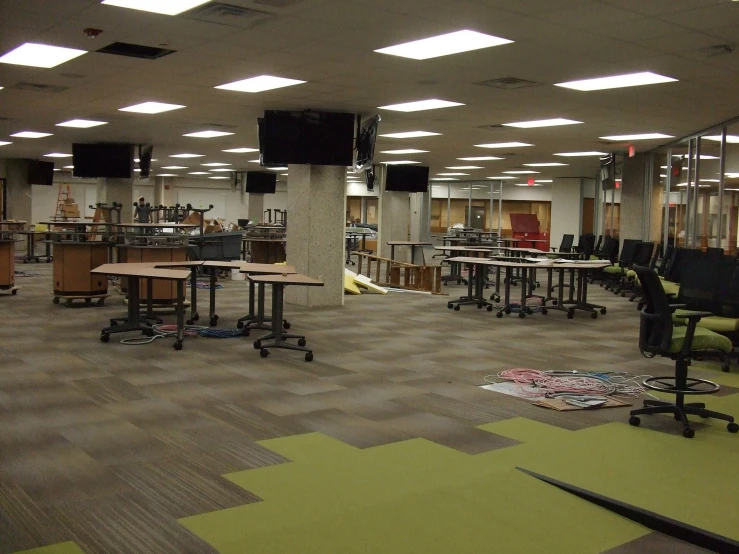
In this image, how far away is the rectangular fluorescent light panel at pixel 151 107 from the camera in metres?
11.0

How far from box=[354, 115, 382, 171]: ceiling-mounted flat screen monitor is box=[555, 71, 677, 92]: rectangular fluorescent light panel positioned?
2.85m

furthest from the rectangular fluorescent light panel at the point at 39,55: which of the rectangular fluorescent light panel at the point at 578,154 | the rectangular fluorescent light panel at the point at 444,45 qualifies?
the rectangular fluorescent light panel at the point at 578,154

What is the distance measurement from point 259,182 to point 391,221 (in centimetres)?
667

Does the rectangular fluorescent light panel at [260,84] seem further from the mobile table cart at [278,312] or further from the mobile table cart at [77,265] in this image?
the mobile table cart at [77,265]

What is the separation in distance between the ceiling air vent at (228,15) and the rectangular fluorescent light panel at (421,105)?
4123mm

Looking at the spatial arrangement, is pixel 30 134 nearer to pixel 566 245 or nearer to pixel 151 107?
pixel 151 107

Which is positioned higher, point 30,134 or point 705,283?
point 30,134

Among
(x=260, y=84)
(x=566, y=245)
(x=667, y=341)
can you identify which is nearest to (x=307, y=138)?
(x=260, y=84)

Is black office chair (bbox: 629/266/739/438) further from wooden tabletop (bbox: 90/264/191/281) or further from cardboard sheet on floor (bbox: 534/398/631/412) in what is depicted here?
wooden tabletop (bbox: 90/264/191/281)

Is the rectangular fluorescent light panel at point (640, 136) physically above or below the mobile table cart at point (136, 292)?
above

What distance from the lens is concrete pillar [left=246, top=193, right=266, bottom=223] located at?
27.0m

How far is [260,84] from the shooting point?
903cm

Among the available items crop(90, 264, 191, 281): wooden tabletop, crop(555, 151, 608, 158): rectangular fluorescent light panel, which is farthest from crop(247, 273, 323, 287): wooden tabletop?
crop(555, 151, 608, 158): rectangular fluorescent light panel

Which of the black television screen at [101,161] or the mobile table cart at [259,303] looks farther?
the black television screen at [101,161]
